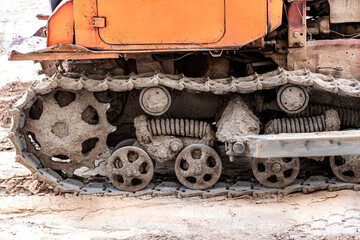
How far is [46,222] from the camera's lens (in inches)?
223

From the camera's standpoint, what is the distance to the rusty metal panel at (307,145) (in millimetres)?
5527

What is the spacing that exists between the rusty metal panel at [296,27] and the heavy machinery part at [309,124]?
889mm

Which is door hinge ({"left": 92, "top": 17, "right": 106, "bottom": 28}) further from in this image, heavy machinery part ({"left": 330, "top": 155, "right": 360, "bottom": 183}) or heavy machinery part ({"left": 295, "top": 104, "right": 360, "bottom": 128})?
heavy machinery part ({"left": 330, "top": 155, "right": 360, "bottom": 183})

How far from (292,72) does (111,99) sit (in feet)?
7.26

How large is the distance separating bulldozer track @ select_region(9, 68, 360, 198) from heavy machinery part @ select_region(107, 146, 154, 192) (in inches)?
3.8

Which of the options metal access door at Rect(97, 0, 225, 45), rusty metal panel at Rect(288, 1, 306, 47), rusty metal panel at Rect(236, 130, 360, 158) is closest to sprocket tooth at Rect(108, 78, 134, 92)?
metal access door at Rect(97, 0, 225, 45)

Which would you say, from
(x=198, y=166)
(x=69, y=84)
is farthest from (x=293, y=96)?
(x=69, y=84)

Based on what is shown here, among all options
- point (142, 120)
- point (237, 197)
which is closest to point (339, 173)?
point (237, 197)

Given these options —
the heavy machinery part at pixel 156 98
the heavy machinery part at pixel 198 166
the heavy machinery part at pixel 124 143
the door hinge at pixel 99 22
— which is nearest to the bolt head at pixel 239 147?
the heavy machinery part at pixel 198 166

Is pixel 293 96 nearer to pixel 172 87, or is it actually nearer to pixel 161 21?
pixel 172 87

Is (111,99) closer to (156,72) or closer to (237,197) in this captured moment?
(156,72)

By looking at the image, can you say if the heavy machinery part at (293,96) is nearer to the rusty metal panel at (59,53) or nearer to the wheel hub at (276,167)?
the wheel hub at (276,167)

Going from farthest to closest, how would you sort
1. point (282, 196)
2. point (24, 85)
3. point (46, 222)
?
1. point (24, 85)
2. point (282, 196)
3. point (46, 222)

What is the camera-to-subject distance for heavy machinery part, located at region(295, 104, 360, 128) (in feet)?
21.1
